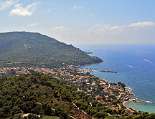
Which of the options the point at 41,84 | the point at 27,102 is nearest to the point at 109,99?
the point at 41,84

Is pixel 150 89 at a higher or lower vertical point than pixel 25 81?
lower

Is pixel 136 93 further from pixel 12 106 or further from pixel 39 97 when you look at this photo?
pixel 12 106

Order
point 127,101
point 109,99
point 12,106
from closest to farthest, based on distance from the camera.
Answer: point 12,106
point 109,99
point 127,101

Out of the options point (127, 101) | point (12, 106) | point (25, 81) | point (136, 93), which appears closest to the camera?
point (12, 106)

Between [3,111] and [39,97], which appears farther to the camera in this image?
[39,97]

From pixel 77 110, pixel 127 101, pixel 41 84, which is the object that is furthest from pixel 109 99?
pixel 77 110

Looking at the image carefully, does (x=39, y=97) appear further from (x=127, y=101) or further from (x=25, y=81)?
(x=127, y=101)
